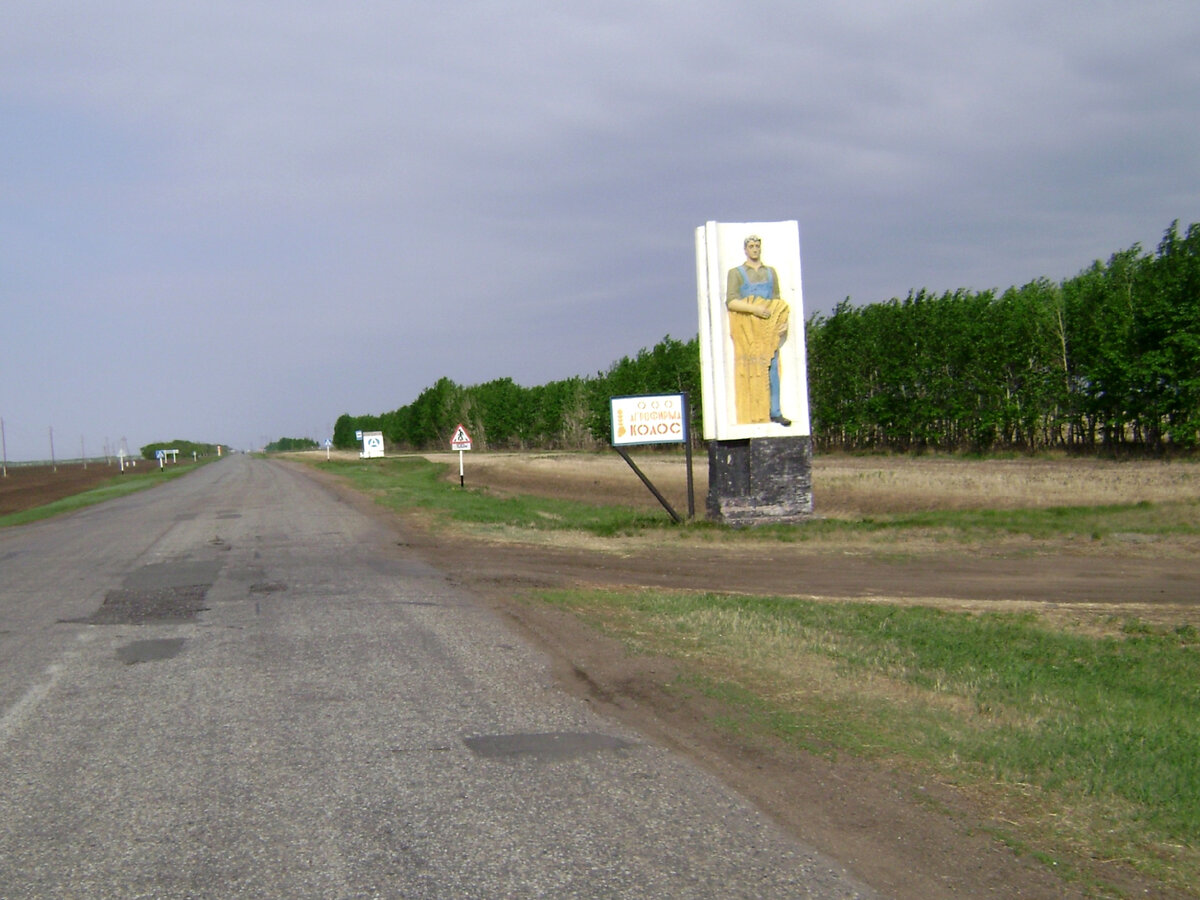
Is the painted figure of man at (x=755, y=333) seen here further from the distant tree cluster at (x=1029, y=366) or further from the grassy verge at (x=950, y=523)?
the distant tree cluster at (x=1029, y=366)

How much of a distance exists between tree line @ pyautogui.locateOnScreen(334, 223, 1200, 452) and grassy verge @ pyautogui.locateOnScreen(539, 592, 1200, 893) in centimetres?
3043

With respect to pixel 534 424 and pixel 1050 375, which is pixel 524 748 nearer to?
pixel 1050 375

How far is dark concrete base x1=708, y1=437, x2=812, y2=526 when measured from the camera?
853 inches

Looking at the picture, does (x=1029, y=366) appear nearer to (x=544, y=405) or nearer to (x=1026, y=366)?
(x=1026, y=366)

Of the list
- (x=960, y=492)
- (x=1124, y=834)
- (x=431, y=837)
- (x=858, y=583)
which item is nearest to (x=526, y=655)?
(x=431, y=837)

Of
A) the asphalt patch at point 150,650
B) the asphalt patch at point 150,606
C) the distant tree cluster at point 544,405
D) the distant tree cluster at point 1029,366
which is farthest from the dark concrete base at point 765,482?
the distant tree cluster at point 544,405

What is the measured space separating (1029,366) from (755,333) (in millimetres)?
28246

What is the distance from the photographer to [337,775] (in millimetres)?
5828

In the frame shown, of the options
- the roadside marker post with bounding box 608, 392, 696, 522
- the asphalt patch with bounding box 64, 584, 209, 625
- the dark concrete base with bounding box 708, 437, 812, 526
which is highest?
the roadside marker post with bounding box 608, 392, 696, 522

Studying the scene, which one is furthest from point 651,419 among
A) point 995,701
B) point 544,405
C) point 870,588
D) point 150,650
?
point 544,405

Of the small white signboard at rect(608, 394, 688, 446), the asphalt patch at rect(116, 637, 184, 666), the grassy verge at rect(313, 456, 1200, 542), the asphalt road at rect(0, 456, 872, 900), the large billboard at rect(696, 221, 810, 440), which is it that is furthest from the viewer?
the small white signboard at rect(608, 394, 688, 446)

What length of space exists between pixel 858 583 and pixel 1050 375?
33.1m

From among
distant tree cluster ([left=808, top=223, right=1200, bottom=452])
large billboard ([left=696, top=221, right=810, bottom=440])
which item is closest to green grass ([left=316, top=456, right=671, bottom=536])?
large billboard ([left=696, top=221, right=810, bottom=440])

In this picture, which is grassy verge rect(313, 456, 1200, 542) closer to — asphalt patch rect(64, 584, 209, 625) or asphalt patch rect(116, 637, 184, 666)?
asphalt patch rect(64, 584, 209, 625)
